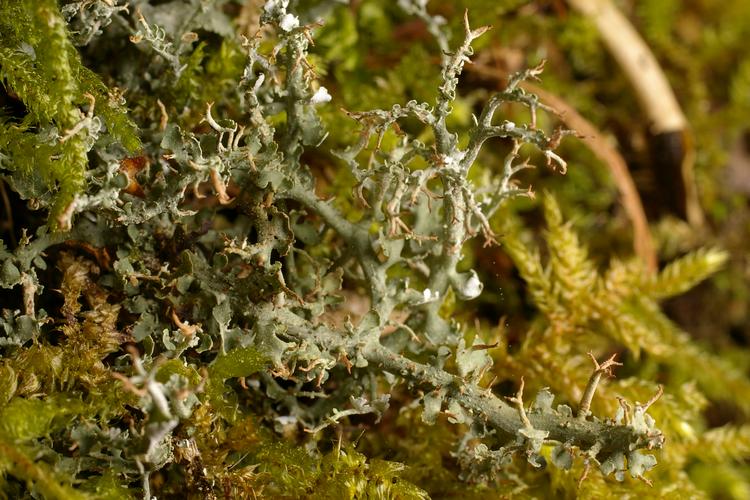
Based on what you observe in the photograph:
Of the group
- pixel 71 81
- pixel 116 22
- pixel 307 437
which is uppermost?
pixel 116 22

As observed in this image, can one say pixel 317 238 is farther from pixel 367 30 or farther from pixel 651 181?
pixel 651 181

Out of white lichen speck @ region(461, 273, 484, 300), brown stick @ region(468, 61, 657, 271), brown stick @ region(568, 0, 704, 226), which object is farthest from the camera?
brown stick @ region(568, 0, 704, 226)

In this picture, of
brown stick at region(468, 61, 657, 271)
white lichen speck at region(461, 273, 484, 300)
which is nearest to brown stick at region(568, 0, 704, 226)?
brown stick at region(468, 61, 657, 271)

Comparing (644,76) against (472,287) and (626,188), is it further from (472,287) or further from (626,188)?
(472,287)

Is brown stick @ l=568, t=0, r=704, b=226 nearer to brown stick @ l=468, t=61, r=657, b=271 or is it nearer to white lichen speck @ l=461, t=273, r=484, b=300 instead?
brown stick @ l=468, t=61, r=657, b=271

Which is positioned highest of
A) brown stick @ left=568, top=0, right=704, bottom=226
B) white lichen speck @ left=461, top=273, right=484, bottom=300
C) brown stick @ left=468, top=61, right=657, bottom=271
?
brown stick @ left=568, top=0, right=704, bottom=226

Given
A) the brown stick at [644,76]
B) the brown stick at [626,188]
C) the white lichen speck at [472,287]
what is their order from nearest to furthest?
the white lichen speck at [472,287]
the brown stick at [626,188]
the brown stick at [644,76]

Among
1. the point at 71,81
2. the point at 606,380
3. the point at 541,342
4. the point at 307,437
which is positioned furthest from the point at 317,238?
the point at 606,380

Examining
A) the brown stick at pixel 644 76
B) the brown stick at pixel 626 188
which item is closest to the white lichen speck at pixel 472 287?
the brown stick at pixel 626 188

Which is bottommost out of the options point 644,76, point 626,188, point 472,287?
point 472,287

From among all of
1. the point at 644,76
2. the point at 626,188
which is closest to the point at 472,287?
the point at 626,188

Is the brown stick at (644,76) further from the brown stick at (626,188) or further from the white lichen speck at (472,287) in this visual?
the white lichen speck at (472,287)
